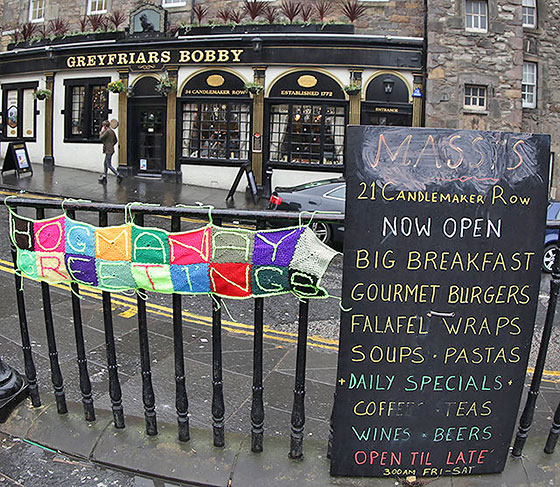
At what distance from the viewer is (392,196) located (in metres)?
2.59

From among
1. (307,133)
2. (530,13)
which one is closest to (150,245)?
(307,133)

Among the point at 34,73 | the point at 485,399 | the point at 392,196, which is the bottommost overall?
the point at 485,399

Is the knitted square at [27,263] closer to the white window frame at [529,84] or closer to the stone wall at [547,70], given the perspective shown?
the stone wall at [547,70]

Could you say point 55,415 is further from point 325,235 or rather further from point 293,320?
point 325,235

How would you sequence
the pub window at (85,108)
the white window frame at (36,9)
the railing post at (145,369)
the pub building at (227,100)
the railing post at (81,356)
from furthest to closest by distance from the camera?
the white window frame at (36,9)
the pub window at (85,108)
the pub building at (227,100)
the railing post at (81,356)
the railing post at (145,369)

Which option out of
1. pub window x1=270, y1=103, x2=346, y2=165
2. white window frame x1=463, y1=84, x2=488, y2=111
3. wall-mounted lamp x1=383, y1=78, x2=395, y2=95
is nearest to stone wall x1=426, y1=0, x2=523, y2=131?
white window frame x1=463, y1=84, x2=488, y2=111

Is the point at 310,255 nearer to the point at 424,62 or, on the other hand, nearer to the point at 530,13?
the point at 424,62

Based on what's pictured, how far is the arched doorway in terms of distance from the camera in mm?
19672

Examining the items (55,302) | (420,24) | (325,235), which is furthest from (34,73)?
(55,302)

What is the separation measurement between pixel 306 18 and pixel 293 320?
14373mm

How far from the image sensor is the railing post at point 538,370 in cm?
282

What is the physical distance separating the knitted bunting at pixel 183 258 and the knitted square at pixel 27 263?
0.06ft

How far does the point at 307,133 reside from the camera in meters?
18.4

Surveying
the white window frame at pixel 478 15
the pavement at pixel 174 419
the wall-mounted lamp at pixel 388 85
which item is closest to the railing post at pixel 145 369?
the pavement at pixel 174 419
